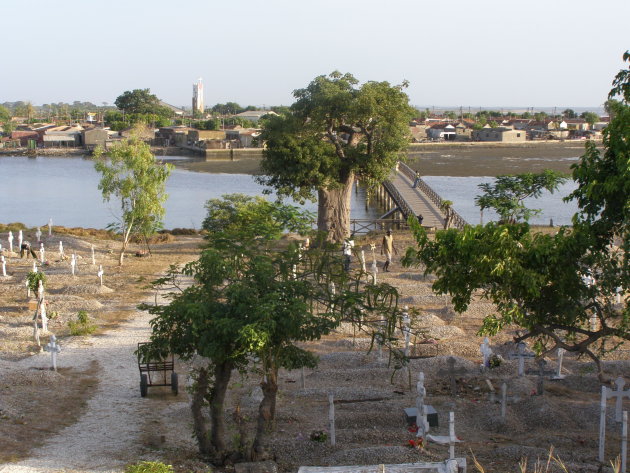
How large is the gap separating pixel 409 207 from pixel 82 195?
35.9 meters

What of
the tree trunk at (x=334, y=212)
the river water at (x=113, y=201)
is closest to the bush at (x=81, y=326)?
the tree trunk at (x=334, y=212)

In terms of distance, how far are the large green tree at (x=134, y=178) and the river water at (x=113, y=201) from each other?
38.3ft

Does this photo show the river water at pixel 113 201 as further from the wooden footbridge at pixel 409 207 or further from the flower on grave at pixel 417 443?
the flower on grave at pixel 417 443

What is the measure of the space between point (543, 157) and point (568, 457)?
9841 cm

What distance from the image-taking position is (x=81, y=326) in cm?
1903

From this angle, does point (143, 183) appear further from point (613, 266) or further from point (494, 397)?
point (613, 266)

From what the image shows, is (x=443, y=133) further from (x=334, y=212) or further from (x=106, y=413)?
(x=106, y=413)

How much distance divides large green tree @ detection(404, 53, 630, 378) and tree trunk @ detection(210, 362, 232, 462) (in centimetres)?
284

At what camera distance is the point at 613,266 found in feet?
32.8

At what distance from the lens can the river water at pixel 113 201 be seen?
172 feet

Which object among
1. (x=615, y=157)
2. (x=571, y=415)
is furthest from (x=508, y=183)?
(x=615, y=157)

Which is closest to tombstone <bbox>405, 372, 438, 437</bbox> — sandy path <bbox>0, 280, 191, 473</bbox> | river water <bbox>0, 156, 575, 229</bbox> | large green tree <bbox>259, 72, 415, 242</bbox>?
sandy path <bbox>0, 280, 191, 473</bbox>

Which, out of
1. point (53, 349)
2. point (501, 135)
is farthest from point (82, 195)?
point (501, 135)

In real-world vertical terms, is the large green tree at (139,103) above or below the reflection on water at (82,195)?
above
